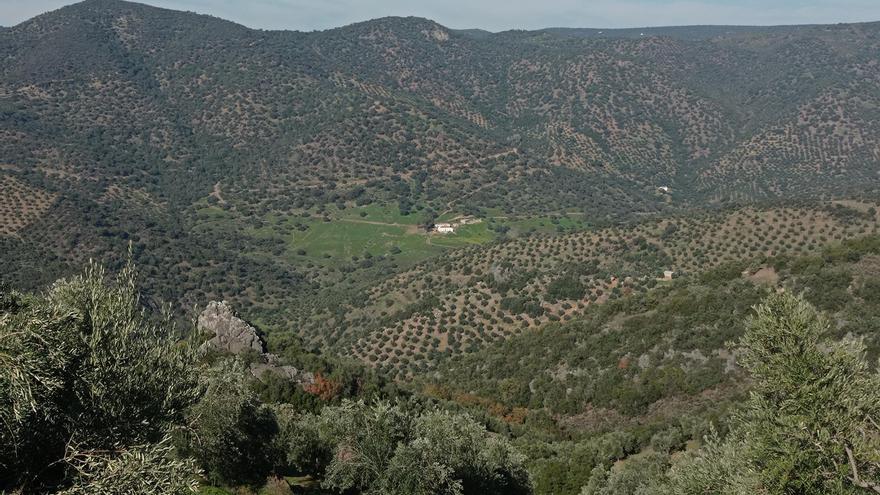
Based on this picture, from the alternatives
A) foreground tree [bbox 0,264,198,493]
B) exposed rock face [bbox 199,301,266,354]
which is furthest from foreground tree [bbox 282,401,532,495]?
exposed rock face [bbox 199,301,266,354]

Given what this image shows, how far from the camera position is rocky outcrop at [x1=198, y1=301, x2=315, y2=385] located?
40.0 m

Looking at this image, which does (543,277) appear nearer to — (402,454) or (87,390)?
(402,454)

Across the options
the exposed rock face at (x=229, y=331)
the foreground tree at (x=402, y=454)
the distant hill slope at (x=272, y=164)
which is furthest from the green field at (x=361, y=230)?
the foreground tree at (x=402, y=454)

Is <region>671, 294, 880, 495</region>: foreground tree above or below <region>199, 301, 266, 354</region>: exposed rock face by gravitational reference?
above

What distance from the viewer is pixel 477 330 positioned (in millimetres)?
65062

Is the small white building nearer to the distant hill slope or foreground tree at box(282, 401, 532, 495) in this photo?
the distant hill slope

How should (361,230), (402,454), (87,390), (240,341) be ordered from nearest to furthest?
1. (87,390)
2. (402,454)
3. (240,341)
4. (361,230)

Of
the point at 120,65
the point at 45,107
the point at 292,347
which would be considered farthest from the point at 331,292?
the point at 120,65

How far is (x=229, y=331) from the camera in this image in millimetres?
41938

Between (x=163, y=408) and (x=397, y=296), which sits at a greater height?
(x=163, y=408)

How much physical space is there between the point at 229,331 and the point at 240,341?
1127mm

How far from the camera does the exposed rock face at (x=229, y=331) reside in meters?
41.2

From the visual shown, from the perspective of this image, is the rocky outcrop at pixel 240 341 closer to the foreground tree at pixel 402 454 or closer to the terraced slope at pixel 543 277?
the foreground tree at pixel 402 454

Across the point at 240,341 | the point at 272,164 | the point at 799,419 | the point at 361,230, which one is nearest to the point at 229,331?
the point at 240,341
